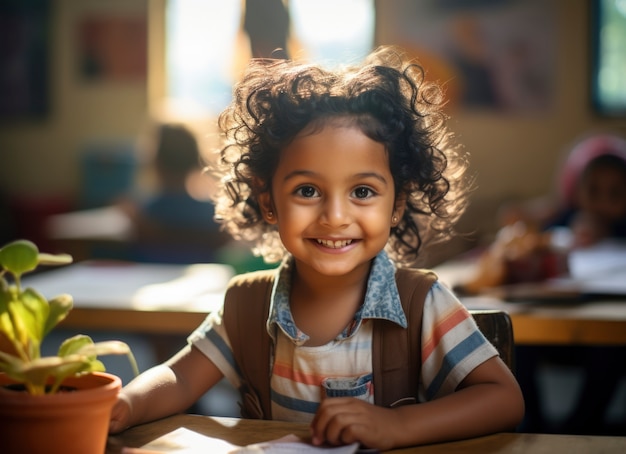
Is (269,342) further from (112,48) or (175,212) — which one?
(112,48)

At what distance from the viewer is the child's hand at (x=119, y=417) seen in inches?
40.1

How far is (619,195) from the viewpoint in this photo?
3.85 meters

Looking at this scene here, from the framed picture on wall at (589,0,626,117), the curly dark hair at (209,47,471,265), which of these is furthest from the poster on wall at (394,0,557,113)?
the curly dark hair at (209,47,471,265)

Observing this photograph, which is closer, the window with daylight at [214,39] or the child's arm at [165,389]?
the child's arm at [165,389]

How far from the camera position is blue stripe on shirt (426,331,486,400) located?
3.67ft

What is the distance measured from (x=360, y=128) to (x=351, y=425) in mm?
419

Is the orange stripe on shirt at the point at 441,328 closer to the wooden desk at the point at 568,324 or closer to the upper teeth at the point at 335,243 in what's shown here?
the upper teeth at the point at 335,243

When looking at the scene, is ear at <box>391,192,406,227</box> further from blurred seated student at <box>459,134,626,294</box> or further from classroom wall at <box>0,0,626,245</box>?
classroom wall at <box>0,0,626,245</box>

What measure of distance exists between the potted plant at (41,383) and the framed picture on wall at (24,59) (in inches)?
300


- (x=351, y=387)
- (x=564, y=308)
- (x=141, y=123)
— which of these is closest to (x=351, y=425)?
(x=351, y=387)

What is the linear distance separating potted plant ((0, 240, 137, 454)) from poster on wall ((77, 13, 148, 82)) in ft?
23.1

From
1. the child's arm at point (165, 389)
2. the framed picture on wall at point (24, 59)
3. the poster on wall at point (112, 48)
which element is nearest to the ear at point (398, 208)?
the child's arm at point (165, 389)

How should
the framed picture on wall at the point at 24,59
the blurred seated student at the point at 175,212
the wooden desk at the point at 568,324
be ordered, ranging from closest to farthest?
the wooden desk at the point at 568,324, the blurred seated student at the point at 175,212, the framed picture on wall at the point at 24,59

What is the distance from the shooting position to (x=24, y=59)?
8.08 metres
